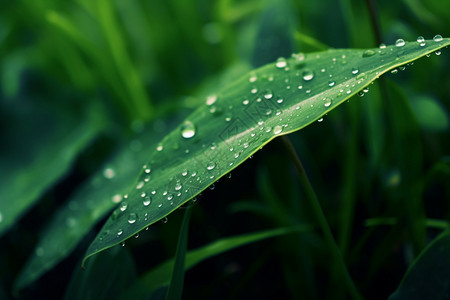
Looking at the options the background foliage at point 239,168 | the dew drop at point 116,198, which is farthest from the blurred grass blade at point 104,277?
the dew drop at point 116,198

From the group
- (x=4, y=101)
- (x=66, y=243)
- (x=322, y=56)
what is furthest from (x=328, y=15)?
(x=4, y=101)

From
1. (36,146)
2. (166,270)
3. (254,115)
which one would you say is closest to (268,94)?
(254,115)

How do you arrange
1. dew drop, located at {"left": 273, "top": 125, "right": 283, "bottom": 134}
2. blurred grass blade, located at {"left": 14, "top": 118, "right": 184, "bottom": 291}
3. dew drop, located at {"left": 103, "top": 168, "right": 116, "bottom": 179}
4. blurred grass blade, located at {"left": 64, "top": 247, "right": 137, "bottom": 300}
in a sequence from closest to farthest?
dew drop, located at {"left": 273, "top": 125, "right": 283, "bottom": 134} < blurred grass blade, located at {"left": 64, "top": 247, "right": 137, "bottom": 300} < blurred grass blade, located at {"left": 14, "top": 118, "right": 184, "bottom": 291} < dew drop, located at {"left": 103, "top": 168, "right": 116, "bottom": 179}

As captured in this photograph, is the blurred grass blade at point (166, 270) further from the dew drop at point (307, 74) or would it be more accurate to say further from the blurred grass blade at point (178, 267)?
the dew drop at point (307, 74)

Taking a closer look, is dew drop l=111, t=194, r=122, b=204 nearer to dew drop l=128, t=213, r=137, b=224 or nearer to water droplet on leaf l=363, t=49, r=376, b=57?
dew drop l=128, t=213, r=137, b=224

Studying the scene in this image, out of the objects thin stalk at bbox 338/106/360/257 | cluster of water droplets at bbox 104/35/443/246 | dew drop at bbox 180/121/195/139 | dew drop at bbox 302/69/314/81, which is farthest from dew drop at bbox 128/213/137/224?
thin stalk at bbox 338/106/360/257

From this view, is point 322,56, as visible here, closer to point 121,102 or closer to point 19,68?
point 121,102

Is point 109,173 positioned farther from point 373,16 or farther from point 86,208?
point 373,16
